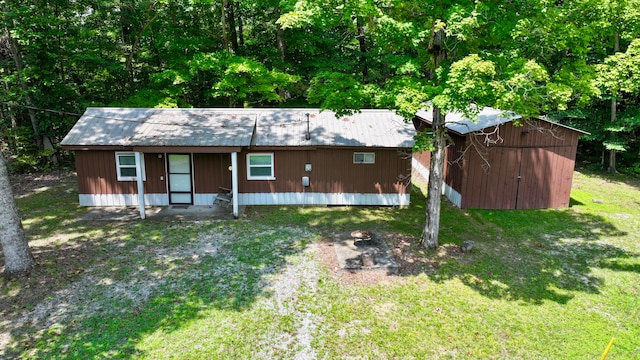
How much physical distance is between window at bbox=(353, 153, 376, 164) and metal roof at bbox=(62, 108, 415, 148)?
52 centimetres

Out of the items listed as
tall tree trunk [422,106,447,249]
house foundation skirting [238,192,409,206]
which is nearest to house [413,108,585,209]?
house foundation skirting [238,192,409,206]

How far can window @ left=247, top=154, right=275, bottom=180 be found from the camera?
48.8 ft

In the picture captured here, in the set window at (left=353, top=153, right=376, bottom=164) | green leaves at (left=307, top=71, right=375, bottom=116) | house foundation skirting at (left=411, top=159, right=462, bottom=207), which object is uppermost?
green leaves at (left=307, top=71, right=375, bottom=116)

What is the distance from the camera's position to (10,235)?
9.00 meters

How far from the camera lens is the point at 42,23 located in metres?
17.9

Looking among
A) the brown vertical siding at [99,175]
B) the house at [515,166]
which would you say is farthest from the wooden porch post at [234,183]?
the house at [515,166]

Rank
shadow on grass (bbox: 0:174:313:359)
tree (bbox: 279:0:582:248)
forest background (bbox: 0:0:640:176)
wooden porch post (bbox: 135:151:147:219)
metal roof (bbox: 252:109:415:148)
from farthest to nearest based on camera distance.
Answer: metal roof (bbox: 252:109:415:148) < wooden porch post (bbox: 135:151:147:219) < forest background (bbox: 0:0:640:176) < tree (bbox: 279:0:582:248) < shadow on grass (bbox: 0:174:313:359)

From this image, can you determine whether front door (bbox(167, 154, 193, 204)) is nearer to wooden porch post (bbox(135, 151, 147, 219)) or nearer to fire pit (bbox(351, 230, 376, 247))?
wooden porch post (bbox(135, 151, 147, 219))

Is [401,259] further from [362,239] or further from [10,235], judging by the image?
[10,235]

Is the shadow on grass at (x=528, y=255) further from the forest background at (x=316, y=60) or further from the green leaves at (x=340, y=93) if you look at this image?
the green leaves at (x=340, y=93)

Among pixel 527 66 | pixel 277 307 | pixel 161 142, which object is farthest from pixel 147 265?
pixel 527 66

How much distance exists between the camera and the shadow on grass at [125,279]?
7281 millimetres

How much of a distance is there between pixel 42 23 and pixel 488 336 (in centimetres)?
2142

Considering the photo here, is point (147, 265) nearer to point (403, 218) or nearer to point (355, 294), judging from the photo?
point (355, 294)
